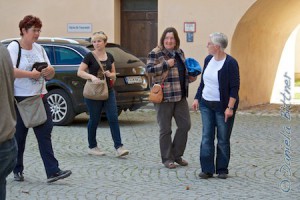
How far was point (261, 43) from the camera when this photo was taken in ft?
61.1

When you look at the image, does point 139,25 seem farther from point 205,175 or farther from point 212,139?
point 205,175

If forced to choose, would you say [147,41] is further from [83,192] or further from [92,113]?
[83,192]

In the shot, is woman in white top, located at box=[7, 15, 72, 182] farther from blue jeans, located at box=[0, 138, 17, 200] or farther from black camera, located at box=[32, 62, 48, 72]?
blue jeans, located at box=[0, 138, 17, 200]

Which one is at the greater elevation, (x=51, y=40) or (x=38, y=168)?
(x=51, y=40)

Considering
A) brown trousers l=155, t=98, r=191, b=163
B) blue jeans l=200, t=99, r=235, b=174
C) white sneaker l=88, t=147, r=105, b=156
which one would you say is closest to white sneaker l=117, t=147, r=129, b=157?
white sneaker l=88, t=147, r=105, b=156

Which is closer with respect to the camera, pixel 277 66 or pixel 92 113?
pixel 92 113

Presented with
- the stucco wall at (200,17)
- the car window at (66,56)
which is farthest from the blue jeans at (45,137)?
the stucco wall at (200,17)

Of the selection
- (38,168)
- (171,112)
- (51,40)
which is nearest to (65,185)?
(38,168)

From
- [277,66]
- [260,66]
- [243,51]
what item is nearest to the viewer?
[243,51]

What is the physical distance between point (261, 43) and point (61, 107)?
704 cm

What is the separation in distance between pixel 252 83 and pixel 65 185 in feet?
36.3

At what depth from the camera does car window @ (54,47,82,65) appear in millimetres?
13426

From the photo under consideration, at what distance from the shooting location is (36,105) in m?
7.72

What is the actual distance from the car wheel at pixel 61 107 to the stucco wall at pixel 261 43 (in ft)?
16.9
